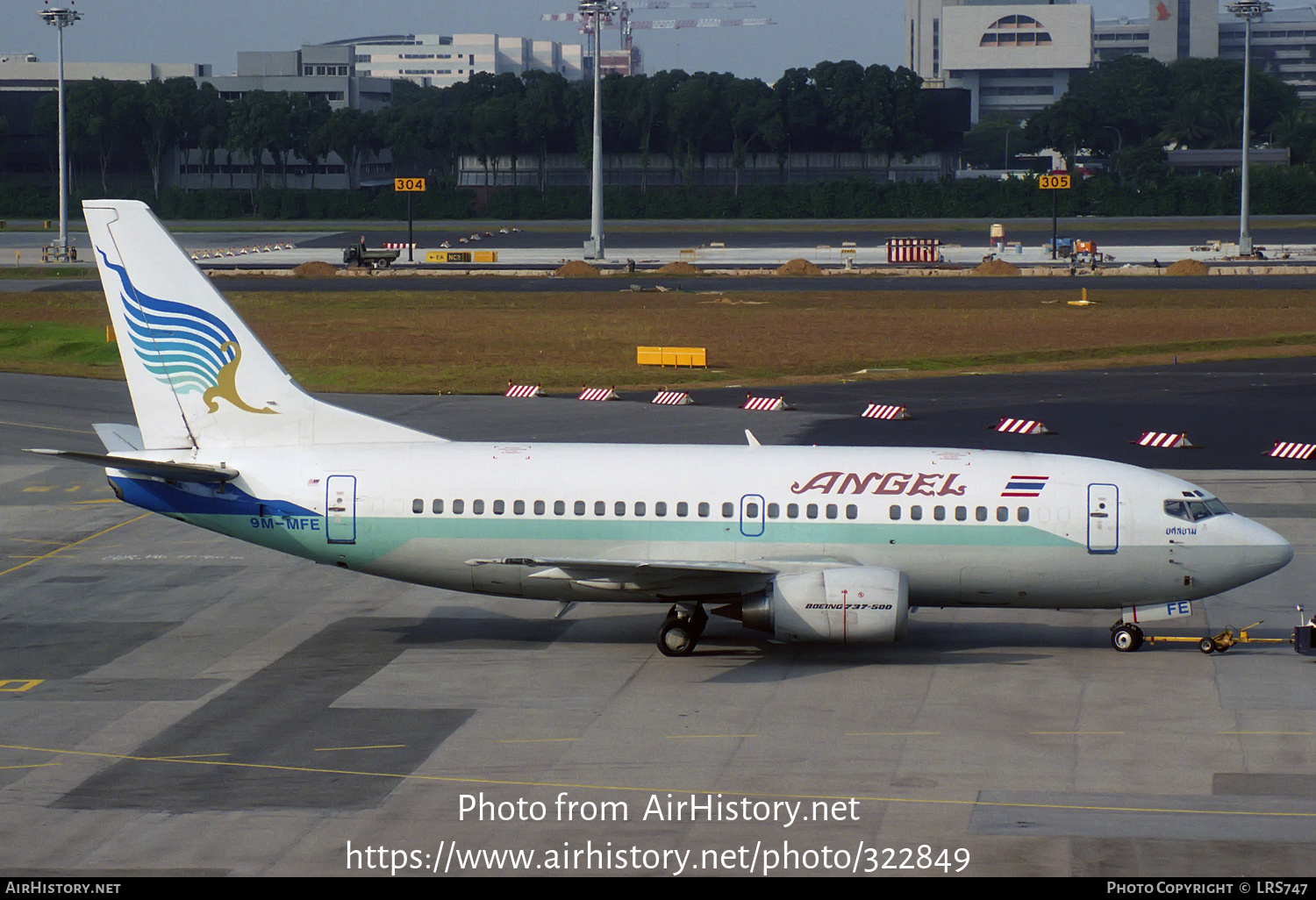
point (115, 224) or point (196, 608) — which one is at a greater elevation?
point (115, 224)

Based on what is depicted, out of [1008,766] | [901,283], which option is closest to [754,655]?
[1008,766]

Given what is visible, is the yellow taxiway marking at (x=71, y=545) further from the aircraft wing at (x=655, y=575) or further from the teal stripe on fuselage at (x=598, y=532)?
the aircraft wing at (x=655, y=575)

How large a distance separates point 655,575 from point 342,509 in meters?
7.03

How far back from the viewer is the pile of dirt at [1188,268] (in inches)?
5497

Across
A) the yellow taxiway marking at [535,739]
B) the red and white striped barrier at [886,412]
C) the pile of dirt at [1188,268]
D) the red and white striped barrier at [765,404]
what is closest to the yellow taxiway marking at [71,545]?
the yellow taxiway marking at [535,739]

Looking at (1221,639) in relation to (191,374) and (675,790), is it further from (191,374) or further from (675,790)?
(191,374)

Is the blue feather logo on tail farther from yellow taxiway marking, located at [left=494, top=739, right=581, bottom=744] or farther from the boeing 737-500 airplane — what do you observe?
yellow taxiway marking, located at [left=494, top=739, right=581, bottom=744]

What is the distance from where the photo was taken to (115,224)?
1334 inches

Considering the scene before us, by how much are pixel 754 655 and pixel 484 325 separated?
70044 millimetres

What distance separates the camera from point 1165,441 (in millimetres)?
58031

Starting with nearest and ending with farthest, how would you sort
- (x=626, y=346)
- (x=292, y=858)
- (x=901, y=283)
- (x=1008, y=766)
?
(x=292, y=858) < (x=1008, y=766) < (x=626, y=346) < (x=901, y=283)

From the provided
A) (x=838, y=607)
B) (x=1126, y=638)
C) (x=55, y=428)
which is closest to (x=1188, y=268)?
(x=55, y=428)

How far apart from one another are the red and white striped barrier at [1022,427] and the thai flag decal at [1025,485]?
2832 cm

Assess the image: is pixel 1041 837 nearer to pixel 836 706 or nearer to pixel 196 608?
pixel 836 706
